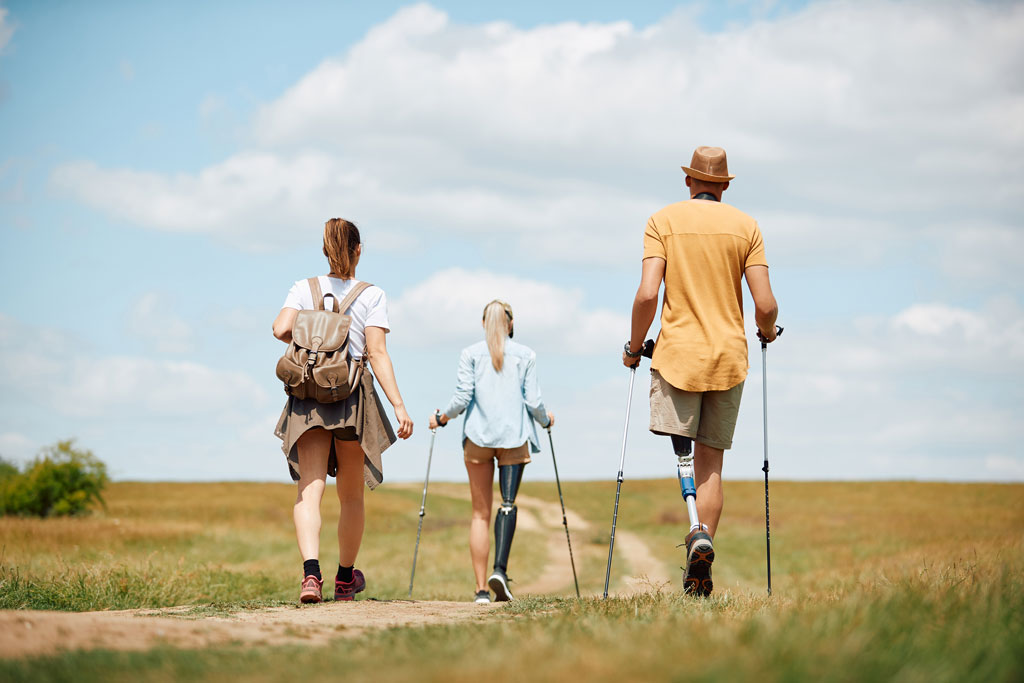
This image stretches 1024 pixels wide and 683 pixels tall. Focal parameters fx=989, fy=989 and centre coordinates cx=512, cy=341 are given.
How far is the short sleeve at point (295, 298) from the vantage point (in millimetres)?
7738

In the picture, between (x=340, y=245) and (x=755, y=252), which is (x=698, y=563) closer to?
(x=755, y=252)

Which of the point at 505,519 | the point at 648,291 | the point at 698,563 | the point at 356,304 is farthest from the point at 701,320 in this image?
the point at 505,519

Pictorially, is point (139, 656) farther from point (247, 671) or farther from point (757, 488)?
point (757, 488)

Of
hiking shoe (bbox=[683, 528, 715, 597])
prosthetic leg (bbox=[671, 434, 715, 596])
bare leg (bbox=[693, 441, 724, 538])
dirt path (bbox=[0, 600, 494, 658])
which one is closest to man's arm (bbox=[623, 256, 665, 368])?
prosthetic leg (bbox=[671, 434, 715, 596])

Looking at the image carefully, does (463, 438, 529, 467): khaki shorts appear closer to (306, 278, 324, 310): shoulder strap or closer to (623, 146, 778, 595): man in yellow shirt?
(623, 146, 778, 595): man in yellow shirt

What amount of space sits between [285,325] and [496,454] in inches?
97.9

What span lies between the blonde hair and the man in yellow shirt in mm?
1964

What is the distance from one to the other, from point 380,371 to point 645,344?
6.81ft

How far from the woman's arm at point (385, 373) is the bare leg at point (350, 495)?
0.40 m

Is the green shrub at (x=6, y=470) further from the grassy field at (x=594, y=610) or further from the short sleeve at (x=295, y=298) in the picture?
the short sleeve at (x=295, y=298)

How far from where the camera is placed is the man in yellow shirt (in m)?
7.13

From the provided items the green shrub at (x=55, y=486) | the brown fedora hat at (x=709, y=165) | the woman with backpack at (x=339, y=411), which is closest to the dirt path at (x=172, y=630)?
the woman with backpack at (x=339, y=411)

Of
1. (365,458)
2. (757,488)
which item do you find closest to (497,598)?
(365,458)

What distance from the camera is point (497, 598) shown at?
28.7ft
